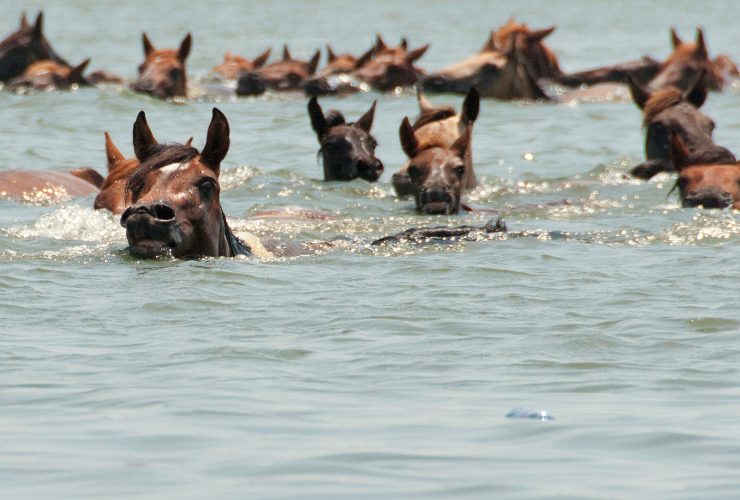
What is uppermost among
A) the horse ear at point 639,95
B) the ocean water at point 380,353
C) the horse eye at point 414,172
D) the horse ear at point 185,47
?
the horse ear at point 185,47

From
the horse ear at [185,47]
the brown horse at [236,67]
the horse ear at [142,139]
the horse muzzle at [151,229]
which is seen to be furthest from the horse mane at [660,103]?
the brown horse at [236,67]

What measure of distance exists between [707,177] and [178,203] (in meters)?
5.33

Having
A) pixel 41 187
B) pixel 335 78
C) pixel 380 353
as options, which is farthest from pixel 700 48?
pixel 380 353

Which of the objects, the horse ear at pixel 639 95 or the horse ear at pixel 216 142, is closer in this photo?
the horse ear at pixel 216 142

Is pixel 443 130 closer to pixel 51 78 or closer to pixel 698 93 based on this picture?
pixel 698 93

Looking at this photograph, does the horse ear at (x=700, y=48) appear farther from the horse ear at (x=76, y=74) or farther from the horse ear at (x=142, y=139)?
the horse ear at (x=142, y=139)

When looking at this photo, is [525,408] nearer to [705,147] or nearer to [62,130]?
[705,147]

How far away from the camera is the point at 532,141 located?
19500 mm

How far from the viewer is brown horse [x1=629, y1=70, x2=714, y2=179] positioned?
1487 centimetres

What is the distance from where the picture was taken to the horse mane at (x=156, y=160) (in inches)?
354

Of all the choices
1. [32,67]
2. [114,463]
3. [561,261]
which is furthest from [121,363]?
[32,67]

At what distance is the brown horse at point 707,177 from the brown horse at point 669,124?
1.18 metres

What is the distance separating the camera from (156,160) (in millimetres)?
9078

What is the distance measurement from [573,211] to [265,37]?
2976 cm
